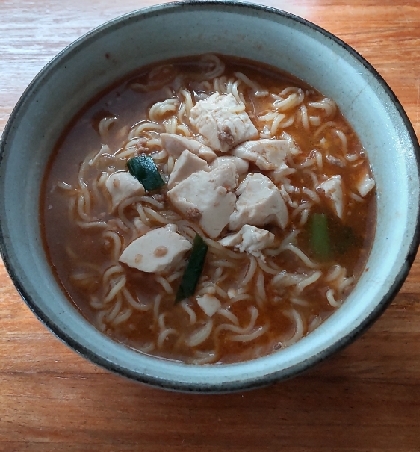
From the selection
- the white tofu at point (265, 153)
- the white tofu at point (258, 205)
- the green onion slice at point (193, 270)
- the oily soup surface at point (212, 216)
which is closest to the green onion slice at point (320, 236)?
the oily soup surface at point (212, 216)

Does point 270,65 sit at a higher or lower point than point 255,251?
higher

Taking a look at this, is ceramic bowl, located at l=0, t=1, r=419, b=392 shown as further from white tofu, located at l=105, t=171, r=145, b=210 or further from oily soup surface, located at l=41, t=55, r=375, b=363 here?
white tofu, located at l=105, t=171, r=145, b=210

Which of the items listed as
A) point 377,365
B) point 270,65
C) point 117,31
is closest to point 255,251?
point 377,365

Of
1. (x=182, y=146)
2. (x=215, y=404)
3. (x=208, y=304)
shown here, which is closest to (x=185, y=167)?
(x=182, y=146)

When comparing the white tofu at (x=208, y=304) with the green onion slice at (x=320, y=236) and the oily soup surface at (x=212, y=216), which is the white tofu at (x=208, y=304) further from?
the green onion slice at (x=320, y=236)

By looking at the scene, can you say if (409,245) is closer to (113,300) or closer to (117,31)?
(113,300)

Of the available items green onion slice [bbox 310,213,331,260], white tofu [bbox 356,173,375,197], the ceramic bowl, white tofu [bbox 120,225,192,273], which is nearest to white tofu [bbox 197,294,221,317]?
white tofu [bbox 120,225,192,273]
